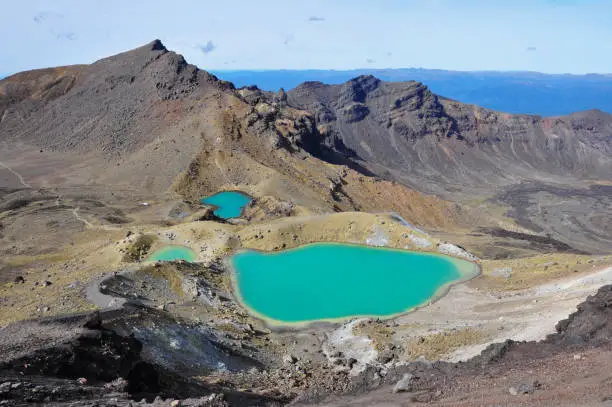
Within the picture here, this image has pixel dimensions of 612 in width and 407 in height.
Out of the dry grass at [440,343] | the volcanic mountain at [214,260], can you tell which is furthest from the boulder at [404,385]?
the dry grass at [440,343]

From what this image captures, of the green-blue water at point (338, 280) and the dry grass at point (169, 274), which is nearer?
the dry grass at point (169, 274)

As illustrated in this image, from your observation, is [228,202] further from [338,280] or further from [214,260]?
[338,280]

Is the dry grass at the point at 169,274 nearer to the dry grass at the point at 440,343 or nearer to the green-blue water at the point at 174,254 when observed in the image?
the green-blue water at the point at 174,254

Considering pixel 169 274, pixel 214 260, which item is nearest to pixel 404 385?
pixel 169 274

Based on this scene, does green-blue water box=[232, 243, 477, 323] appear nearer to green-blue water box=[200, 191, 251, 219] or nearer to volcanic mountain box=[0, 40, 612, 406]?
volcanic mountain box=[0, 40, 612, 406]

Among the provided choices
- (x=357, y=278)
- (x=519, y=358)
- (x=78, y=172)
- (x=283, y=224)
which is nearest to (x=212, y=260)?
(x=283, y=224)

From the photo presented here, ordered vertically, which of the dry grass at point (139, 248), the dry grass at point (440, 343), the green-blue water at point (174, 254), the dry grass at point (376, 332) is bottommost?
the dry grass at point (376, 332)

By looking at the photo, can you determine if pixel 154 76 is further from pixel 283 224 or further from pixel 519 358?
pixel 519 358
